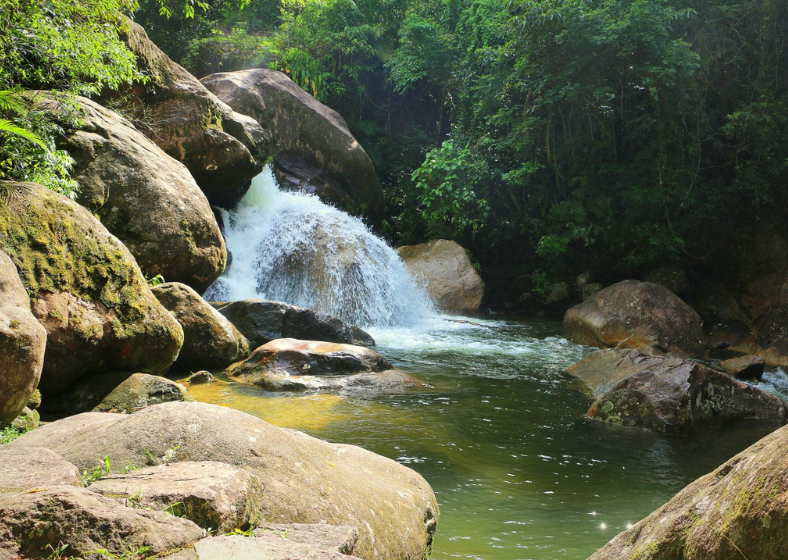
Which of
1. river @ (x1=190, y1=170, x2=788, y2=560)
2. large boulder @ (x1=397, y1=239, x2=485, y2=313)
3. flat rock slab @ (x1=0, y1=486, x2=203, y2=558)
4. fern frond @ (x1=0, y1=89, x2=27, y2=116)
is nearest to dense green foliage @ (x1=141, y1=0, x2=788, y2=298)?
large boulder @ (x1=397, y1=239, x2=485, y2=313)

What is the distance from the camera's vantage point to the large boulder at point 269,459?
2852 millimetres

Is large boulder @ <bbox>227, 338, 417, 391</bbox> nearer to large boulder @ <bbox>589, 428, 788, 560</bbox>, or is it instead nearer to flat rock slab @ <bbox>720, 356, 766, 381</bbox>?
flat rock slab @ <bbox>720, 356, 766, 381</bbox>

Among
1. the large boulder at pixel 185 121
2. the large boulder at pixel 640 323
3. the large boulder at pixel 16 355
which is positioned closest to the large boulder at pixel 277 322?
the large boulder at pixel 185 121

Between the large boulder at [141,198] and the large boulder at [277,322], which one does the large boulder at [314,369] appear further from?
the large boulder at [141,198]

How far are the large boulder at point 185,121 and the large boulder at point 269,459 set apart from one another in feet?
27.6

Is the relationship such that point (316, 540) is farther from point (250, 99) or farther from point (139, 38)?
point (250, 99)

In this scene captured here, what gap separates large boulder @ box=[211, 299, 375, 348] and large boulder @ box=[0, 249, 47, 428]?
5.28 meters


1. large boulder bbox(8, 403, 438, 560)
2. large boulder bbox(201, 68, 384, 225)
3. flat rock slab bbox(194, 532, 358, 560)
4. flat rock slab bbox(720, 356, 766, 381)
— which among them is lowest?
flat rock slab bbox(720, 356, 766, 381)

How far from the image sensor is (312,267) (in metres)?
13.0

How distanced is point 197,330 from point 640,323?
7.48 m

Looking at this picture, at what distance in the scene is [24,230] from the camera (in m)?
5.30

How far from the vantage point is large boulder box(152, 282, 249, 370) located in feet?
25.3

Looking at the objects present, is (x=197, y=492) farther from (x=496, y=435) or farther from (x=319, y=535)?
(x=496, y=435)

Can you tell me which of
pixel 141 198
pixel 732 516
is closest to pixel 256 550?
pixel 732 516
